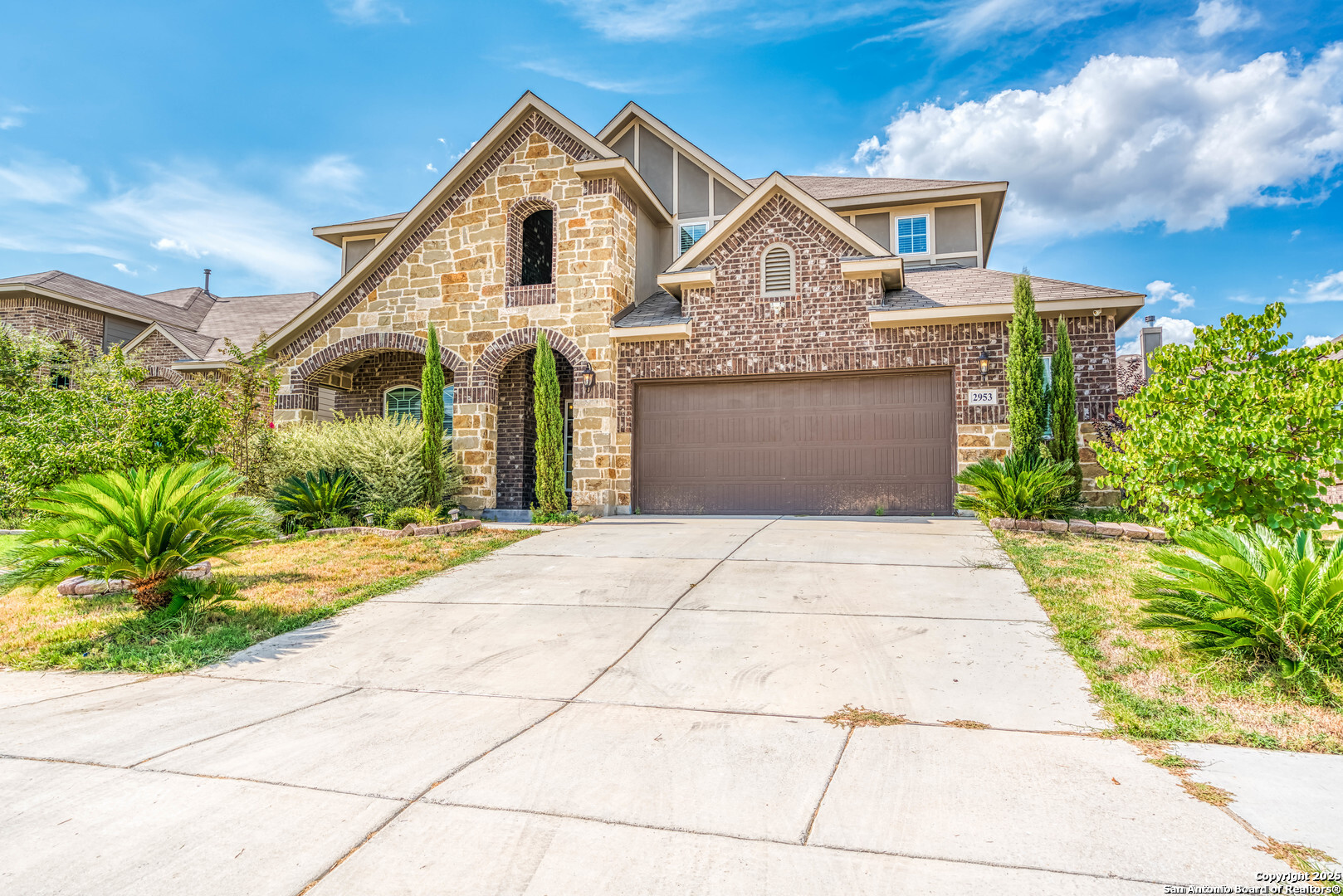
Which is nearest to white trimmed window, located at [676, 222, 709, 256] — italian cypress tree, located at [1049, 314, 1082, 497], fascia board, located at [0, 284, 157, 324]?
italian cypress tree, located at [1049, 314, 1082, 497]

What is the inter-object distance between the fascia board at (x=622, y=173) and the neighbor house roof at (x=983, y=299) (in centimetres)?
547

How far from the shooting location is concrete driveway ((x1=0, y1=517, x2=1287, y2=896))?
8.79 feet

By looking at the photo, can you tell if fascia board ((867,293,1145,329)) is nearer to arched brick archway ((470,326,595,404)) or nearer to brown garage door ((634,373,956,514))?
brown garage door ((634,373,956,514))

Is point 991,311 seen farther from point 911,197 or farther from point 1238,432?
point 1238,432

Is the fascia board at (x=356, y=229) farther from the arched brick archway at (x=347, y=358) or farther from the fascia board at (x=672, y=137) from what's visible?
the fascia board at (x=672, y=137)

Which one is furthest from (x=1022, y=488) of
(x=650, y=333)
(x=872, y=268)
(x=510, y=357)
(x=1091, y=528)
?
(x=510, y=357)

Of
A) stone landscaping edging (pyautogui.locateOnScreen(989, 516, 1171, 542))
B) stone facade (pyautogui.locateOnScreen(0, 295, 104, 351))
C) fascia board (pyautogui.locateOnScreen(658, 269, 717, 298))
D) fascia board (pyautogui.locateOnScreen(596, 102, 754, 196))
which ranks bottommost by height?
stone landscaping edging (pyautogui.locateOnScreen(989, 516, 1171, 542))

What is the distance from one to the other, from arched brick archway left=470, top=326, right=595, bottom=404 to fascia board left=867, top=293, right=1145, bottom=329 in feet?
18.1

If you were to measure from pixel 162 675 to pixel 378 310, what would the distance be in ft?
38.0

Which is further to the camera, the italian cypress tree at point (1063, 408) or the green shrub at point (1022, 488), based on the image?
the italian cypress tree at point (1063, 408)

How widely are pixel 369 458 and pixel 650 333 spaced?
5.48 m

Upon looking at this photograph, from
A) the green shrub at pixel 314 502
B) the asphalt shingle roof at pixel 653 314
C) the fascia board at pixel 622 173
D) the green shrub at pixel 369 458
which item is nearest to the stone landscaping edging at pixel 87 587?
the green shrub at pixel 314 502

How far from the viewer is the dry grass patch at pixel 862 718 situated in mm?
4082

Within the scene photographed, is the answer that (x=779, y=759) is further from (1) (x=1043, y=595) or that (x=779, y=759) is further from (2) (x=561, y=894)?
(1) (x=1043, y=595)
